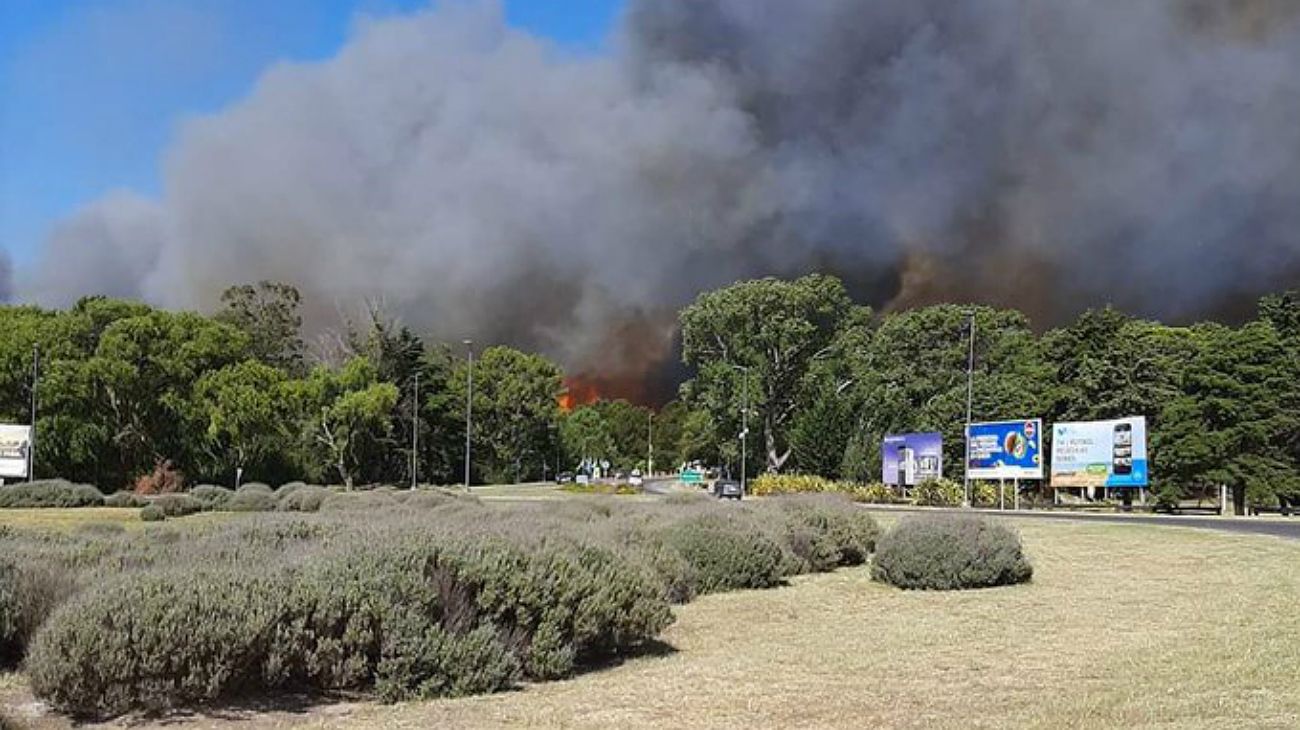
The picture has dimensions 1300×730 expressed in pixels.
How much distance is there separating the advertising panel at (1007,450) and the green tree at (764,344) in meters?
35.3

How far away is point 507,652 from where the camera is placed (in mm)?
8617

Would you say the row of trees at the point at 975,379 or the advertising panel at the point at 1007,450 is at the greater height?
the row of trees at the point at 975,379

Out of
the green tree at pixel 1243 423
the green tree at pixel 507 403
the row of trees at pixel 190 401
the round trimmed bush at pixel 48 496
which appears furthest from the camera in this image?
the green tree at pixel 507 403

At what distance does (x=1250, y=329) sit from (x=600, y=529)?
49.6 m

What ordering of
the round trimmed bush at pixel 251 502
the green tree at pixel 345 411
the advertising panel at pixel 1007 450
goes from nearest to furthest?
the round trimmed bush at pixel 251 502 < the advertising panel at pixel 1007 450 < the green tree at pixel 345 411

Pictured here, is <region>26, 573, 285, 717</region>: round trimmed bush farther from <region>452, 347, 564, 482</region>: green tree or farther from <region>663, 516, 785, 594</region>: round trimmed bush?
<region>452, 347, 564, 482</region>: green tree

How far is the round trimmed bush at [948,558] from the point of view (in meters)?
16.0

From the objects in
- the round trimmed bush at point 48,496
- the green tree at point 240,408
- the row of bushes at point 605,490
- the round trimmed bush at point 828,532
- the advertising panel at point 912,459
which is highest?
the green tree at point 240,408

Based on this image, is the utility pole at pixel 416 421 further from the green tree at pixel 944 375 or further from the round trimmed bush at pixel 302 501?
the round trimmed bush at pixel 302 501

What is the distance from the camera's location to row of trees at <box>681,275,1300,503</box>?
2090 inches

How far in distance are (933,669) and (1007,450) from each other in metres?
46.3

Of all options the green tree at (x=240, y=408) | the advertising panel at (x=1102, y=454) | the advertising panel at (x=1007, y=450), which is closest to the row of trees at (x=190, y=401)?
the green tree at (x=240, y=408)

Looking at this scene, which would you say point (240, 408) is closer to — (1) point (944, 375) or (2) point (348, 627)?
(1) point (944, 375)

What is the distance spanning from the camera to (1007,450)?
5331 cm
